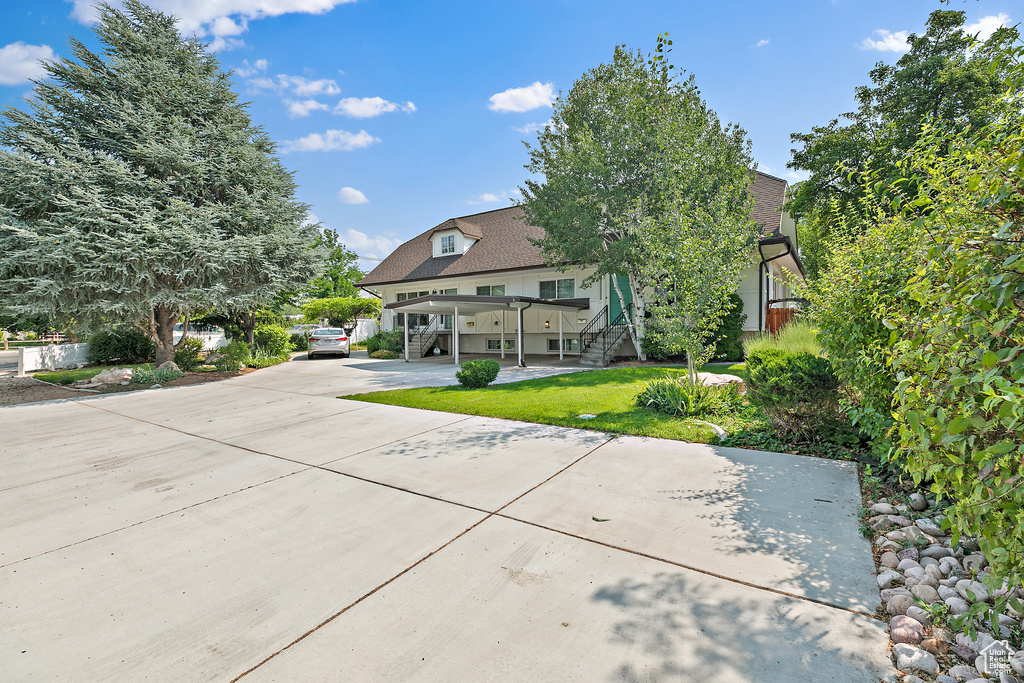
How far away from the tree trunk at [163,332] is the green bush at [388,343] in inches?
350

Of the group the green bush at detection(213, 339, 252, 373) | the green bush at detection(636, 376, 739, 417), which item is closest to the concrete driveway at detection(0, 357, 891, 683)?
the green bush at detection(636, 376, 739, 417)

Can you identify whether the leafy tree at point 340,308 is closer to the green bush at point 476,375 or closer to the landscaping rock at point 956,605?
the green bush at point 476,375

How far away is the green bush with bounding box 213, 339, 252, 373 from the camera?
15703 mm

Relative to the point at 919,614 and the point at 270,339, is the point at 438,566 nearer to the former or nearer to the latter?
the point at 919,614

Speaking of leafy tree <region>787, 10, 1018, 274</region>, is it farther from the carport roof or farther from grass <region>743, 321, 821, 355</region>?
the carport roof

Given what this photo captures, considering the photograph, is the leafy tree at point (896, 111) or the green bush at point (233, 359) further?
the leafy tree at point (896, 111)

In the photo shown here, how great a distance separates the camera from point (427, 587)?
2.67 m

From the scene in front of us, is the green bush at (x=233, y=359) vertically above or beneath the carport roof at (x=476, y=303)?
beneath

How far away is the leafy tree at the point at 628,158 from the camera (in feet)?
42.9

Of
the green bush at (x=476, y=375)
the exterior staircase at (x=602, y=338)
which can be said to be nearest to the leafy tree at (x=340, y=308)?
the exterior staircase at (x=602, y=338)

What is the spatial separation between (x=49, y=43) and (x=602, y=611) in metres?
19.6

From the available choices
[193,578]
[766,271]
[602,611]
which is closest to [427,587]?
[602,611]

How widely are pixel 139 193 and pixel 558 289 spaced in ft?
48.6

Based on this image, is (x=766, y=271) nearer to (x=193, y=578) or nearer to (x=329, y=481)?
(x=329, y=481)
